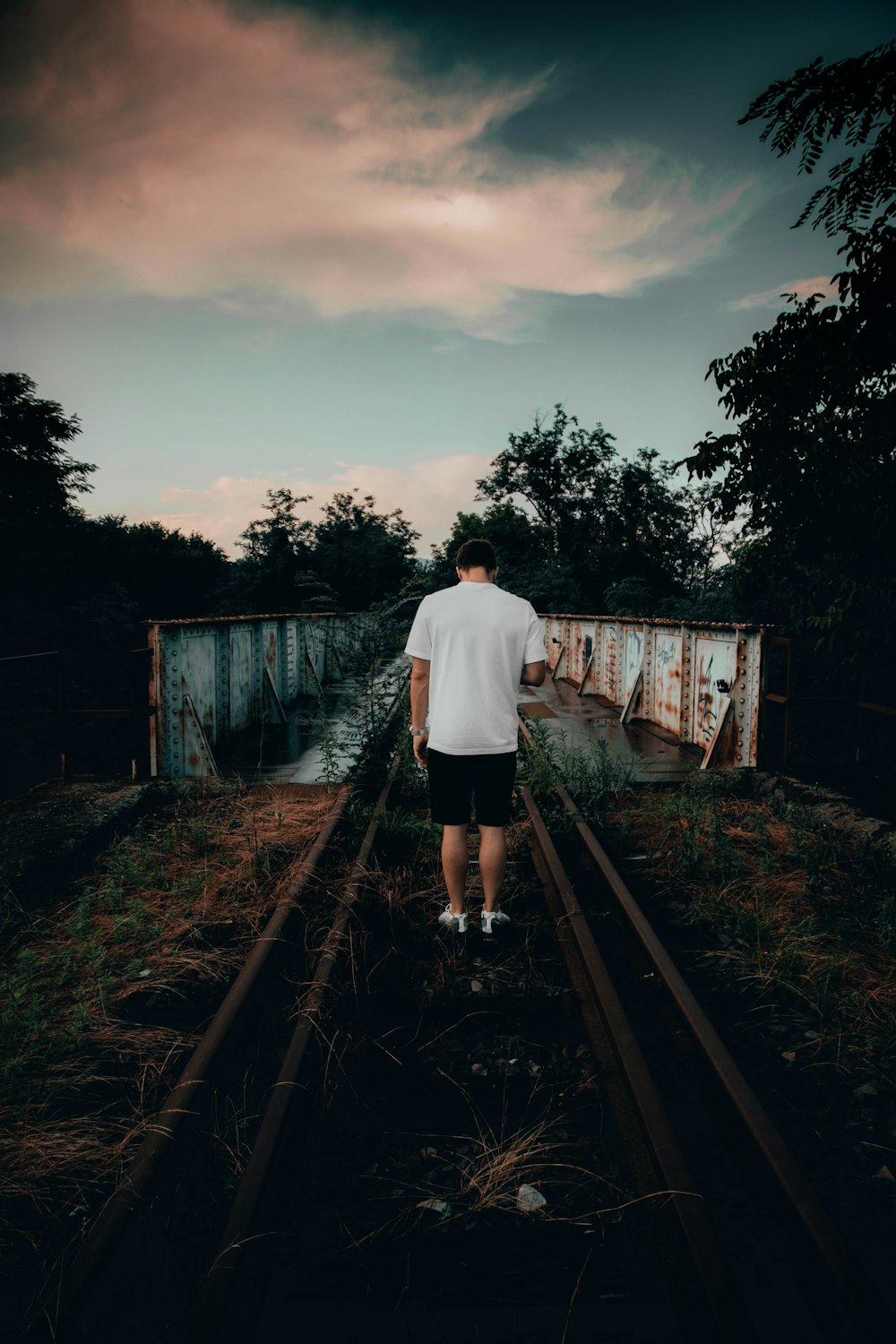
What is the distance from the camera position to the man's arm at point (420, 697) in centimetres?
387

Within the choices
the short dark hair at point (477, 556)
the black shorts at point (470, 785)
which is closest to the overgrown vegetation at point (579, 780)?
the black shorts at point (470, 785)

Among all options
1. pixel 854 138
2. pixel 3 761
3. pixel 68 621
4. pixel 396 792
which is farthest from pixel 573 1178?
pixel 68 621

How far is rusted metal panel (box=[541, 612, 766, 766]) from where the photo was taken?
7.85 metres

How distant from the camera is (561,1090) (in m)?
2.74

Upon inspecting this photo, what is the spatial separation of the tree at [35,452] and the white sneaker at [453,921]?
88.7 feet

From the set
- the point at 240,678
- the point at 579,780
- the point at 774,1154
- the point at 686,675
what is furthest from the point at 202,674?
the point at 774,1154

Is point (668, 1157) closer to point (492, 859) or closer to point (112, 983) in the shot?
point (492, 859)

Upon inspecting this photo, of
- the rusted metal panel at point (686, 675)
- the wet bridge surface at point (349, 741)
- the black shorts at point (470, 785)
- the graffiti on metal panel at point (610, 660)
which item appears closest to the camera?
the black shorts at point (470, 785)

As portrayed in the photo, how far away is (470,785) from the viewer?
385 cm

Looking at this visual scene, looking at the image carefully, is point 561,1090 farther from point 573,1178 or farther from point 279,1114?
point 279,1114

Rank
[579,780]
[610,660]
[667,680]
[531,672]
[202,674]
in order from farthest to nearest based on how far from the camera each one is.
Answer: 1. [610,660]
2. [667,680]
3. [202,674]
4. [579,780]
5. [531,672]

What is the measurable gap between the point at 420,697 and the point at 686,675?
21.9ft

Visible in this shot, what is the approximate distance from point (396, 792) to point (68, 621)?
1896 cm

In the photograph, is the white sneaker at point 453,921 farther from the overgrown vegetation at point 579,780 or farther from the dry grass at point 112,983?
the overgrown vegetation at point 579,780
